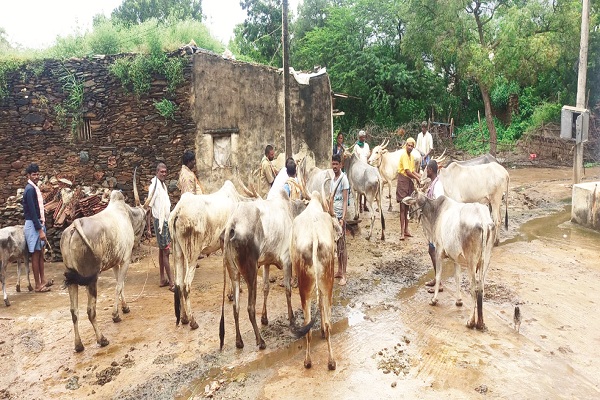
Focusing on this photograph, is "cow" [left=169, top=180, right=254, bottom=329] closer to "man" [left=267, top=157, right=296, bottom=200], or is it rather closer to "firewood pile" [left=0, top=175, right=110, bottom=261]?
"man" [left=267, top=157, right=296, bottom=200]

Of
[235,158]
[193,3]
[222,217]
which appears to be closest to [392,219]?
[235,158]

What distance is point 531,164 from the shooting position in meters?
20.0

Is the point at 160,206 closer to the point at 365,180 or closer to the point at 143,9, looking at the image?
the point at 365,180

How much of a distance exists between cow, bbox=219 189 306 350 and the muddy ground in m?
0.51

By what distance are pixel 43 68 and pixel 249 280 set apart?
7.30 meters

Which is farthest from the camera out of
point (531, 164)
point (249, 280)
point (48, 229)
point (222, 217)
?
point (531, 164)

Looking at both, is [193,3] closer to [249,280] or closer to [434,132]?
[434,132]

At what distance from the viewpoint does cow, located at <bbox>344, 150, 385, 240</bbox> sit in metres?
10.3

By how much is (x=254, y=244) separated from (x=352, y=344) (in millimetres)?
1652

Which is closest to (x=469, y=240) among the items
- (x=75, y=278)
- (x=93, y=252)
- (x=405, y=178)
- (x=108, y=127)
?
(x=405, y=178)

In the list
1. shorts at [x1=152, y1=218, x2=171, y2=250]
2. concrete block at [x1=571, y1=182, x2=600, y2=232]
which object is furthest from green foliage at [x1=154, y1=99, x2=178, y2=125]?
concrete block at [x1=571, y1=182, x2=600, y2=232]

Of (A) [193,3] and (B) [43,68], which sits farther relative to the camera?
(A) [193,3]

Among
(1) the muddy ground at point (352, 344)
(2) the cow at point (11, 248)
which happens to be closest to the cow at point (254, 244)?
(1) the muddy ground at point (352, 344)

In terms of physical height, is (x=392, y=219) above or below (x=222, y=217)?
below
